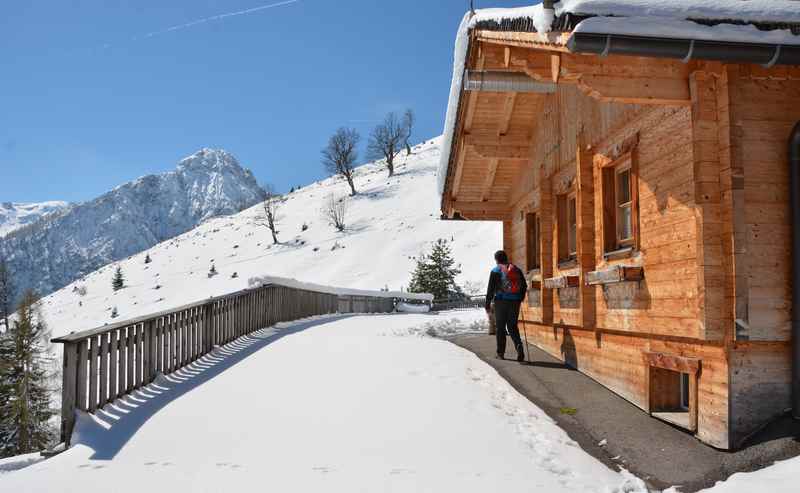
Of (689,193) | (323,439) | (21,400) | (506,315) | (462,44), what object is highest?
(462,44)

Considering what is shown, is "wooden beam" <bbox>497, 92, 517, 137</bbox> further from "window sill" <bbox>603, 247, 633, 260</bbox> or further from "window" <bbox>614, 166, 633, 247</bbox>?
"window sill" <bbox>603, 247, 633, 260</bbox>

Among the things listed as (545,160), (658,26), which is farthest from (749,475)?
(545,160)

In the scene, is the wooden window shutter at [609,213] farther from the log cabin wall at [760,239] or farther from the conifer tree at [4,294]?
the conifer tree at [4,294]

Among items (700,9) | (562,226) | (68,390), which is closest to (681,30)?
(700,9)

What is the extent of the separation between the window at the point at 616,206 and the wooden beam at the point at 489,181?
18.9 feet

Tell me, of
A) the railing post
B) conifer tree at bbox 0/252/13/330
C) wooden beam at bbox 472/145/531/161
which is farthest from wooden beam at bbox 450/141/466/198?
conifer tree at bbox 0/252/13/330

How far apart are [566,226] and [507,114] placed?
9.36ft

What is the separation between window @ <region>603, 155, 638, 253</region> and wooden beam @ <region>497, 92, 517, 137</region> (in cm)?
381

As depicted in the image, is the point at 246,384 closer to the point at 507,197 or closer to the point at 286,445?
the point at 286,445

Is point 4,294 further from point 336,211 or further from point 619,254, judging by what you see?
point 619,254

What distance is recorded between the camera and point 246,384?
26.5 feet

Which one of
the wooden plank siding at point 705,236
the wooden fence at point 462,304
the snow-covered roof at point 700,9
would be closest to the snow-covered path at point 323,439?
the wooden plank siding at point 705,236

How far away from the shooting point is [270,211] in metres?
93.1

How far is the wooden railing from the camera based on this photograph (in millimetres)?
6109
